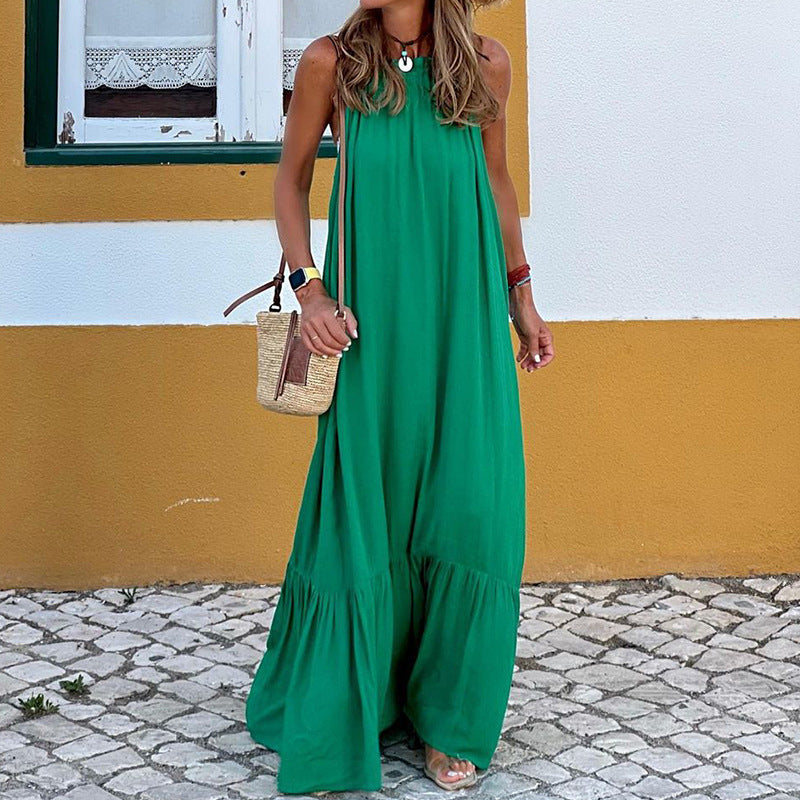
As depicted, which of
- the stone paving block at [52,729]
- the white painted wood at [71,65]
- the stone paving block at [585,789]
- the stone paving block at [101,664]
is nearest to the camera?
the stone paving block at [585,789]

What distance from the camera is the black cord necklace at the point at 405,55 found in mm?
3010

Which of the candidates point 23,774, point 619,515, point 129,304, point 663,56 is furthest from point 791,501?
point 23,774

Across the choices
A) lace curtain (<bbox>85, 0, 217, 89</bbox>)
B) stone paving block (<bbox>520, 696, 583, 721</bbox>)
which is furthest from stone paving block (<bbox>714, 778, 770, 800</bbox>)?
lace curtain (<bbox>85, 0, 217, 89</bbox>)

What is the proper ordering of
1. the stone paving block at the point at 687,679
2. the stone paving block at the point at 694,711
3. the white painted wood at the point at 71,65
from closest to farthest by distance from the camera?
1. the stone paving block at the point at 694,711
2. the stone paving block at the point at 687,679
3. the white painted wood at the point at 71,65

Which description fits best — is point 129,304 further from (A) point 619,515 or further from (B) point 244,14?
(A) point 619,515

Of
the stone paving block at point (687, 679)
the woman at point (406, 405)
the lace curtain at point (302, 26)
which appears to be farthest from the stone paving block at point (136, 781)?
the lace curtain at point (302, 26)

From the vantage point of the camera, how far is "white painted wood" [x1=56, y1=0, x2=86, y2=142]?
4.91 metres

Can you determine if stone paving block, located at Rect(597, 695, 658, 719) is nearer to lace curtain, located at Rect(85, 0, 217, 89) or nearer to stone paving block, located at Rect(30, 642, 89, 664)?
stone paving block, located at Rect(30, 642, 89, 664)

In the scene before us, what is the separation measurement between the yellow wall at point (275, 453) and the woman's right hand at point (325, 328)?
1.81m

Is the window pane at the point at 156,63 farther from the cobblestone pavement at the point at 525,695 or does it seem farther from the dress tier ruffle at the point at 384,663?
the dress tier ruffle at the point at 384,663

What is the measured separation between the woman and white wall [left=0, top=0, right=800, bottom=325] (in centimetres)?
170

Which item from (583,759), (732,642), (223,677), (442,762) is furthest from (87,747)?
(732,642)

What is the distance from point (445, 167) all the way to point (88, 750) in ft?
5.95

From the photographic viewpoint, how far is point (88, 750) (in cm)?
337
